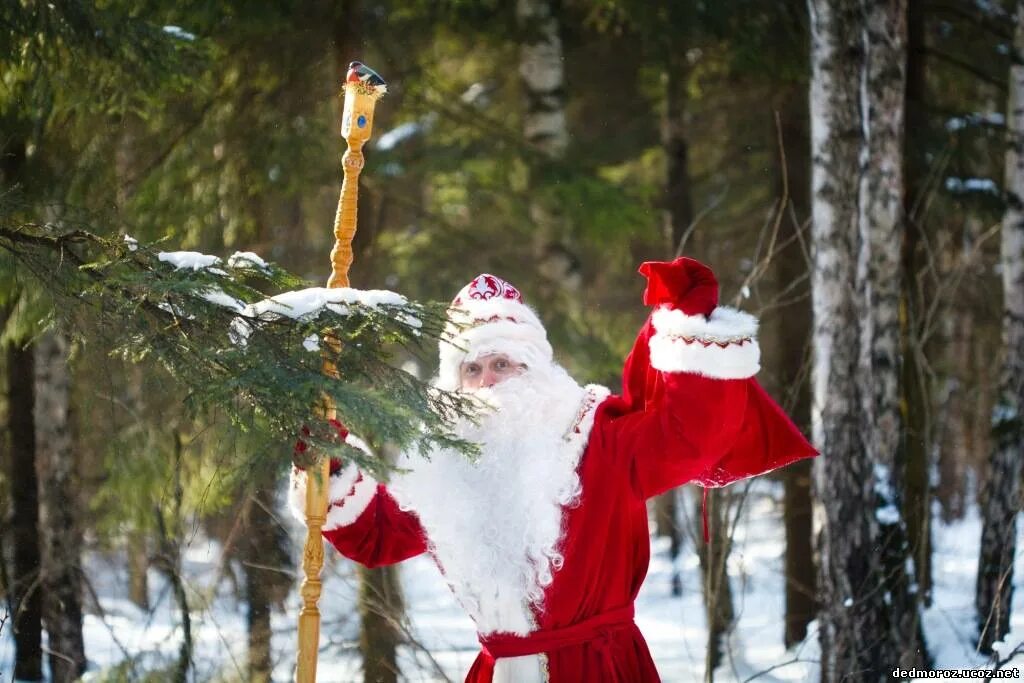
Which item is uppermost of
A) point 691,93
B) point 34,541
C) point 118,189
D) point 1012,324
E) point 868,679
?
point 691,93

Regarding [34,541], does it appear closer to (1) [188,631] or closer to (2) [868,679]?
(1) [188,631]

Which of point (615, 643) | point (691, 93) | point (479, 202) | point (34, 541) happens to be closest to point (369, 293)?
point (615, 643)

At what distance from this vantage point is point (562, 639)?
143 inches

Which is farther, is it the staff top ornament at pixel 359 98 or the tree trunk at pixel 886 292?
the tree trunk at pixel 886 292

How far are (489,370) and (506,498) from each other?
45 centimetres

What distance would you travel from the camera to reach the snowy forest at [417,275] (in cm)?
316

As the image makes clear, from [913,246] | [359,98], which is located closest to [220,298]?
[359,98]

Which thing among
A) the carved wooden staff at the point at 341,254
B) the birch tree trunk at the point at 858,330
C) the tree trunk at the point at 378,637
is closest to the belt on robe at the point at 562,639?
the carved wooden staff at the point at 341,254

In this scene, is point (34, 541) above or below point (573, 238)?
below

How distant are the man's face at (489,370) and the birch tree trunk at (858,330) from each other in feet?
7.81

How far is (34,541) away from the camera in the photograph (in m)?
6.41

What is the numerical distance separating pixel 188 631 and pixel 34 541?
5.09 feet

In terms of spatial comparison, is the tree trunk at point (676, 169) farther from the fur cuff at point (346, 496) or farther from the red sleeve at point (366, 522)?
the fur cuff at point (346, 496)

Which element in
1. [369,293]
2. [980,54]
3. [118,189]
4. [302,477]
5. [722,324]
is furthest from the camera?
[980,54]
